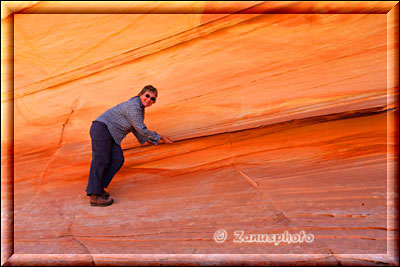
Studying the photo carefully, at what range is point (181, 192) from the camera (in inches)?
104

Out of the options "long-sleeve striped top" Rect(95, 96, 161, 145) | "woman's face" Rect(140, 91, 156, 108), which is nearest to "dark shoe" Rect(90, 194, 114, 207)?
"long-sleeve striped top" Rect(95, 96, 161, 145)

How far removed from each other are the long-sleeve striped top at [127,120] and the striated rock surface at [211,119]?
0.47m

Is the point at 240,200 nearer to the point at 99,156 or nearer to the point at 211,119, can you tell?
the point at 211,119

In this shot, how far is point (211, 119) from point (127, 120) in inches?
30.9

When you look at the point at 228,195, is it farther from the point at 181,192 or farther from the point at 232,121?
the point at 232,121

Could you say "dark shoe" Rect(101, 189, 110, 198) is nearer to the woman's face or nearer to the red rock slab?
the red rock slab

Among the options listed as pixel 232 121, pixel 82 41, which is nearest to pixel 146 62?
pixel 82 41

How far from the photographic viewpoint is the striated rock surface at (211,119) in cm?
238

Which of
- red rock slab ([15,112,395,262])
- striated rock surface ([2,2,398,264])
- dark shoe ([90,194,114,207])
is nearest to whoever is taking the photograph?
red rock slab ([15,112,395,262])

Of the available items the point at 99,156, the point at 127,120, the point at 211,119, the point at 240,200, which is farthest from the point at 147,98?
the point at 240,200

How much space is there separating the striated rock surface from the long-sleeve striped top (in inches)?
18.6

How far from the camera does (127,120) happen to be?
2.50m

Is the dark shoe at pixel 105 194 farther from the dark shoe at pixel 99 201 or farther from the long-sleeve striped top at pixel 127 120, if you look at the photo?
the long-sleeve striped top at pixel 127 120

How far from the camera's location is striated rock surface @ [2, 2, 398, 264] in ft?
7.81
